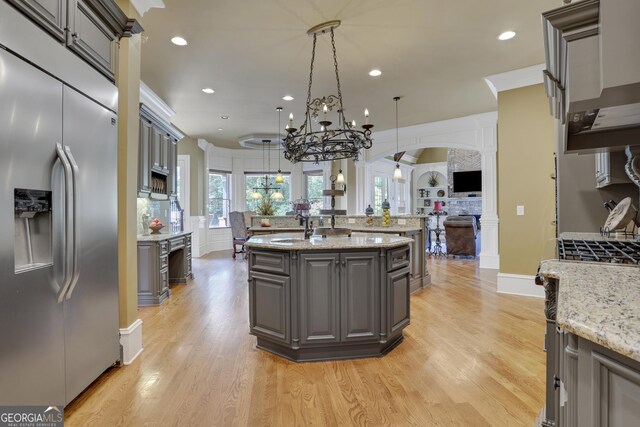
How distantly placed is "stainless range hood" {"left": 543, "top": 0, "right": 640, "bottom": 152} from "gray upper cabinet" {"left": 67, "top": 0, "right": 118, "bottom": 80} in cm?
246

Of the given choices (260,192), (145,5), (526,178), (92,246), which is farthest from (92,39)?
(260,192)

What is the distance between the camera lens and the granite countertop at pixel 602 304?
634 millimetres

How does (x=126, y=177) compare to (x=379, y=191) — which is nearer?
(x=126, y=177)

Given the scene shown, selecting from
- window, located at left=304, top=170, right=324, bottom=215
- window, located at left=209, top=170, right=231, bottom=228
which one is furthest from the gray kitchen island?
window, located at left=304, top=170, right=324, bottom=215

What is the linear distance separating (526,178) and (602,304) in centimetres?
411

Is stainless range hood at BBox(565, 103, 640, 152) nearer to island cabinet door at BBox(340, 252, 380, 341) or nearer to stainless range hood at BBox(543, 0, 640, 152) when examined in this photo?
stainless range hood at BBox(543, 0, 640, 152)

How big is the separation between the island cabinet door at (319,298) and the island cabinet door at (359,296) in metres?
0.06

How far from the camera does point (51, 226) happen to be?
1.68m

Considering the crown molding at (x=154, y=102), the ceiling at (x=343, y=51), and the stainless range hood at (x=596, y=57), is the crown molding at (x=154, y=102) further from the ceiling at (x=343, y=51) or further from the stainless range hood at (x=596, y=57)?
the stainless range hood at (x=596, y=57)

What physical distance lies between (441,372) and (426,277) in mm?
2709

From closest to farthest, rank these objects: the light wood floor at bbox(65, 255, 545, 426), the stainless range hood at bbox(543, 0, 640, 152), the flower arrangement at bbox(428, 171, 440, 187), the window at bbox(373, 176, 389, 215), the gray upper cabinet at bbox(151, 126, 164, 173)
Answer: the stainless range hood at bbox(543, 0, 640, 152) < the light wood floor at bbox(65, 255, 545, 426) < the gray upper cabinet at bbox(151, 126, 164, 173) < the window at bbox(373, 176, 389, 215) < the flower arrangement at bbox(428, 171, 440, 187)

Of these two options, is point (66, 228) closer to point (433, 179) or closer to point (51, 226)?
point (51, 226)

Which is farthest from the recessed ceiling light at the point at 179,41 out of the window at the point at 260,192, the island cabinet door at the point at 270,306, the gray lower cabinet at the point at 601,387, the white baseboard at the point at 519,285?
the window at the point at 260,192

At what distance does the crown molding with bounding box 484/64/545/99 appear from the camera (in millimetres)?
4134
